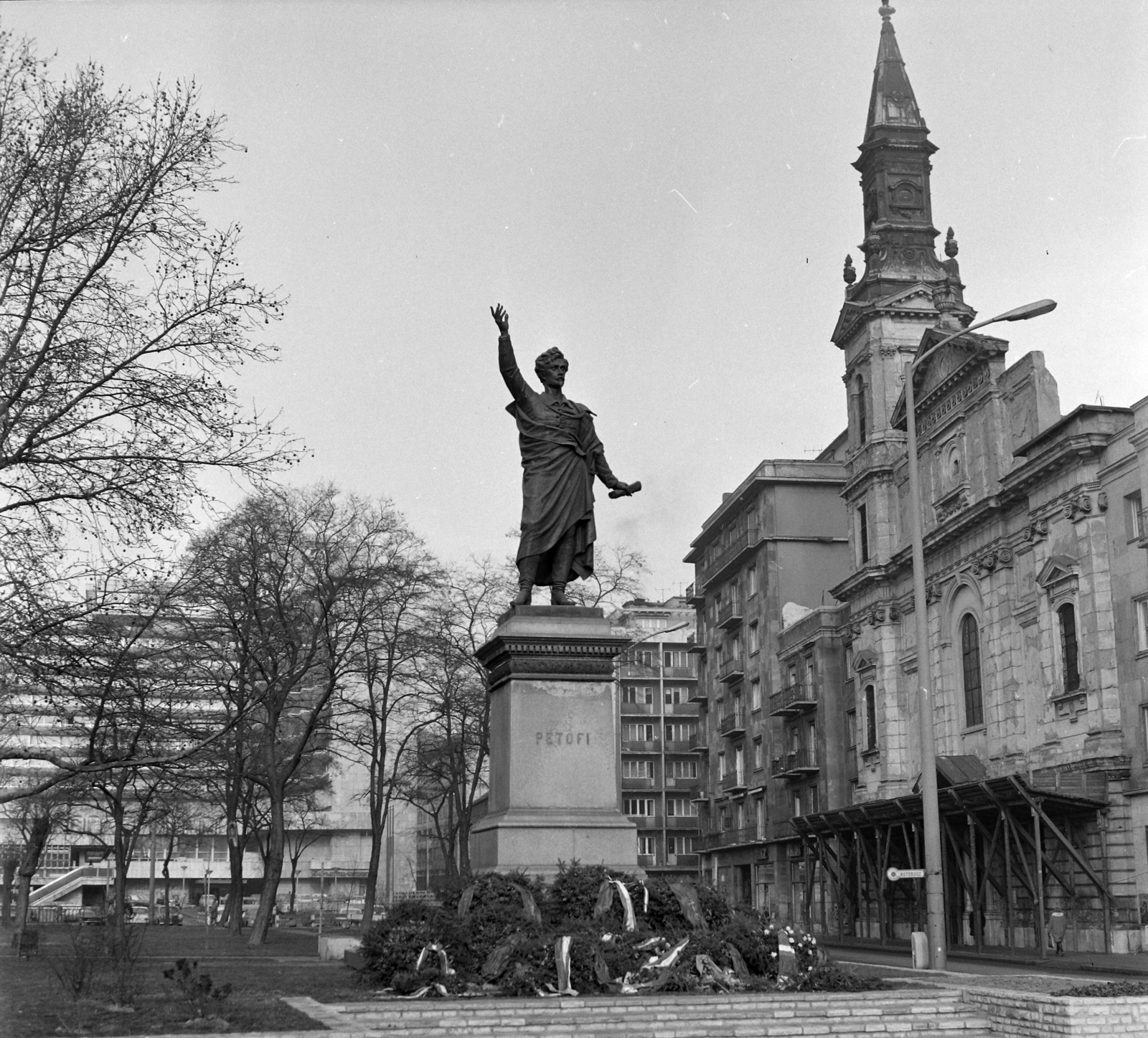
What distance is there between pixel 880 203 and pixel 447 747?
31.7 metres

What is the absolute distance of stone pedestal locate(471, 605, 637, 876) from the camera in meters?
15.8

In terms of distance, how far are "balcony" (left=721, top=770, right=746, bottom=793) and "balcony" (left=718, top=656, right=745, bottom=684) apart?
5.11m

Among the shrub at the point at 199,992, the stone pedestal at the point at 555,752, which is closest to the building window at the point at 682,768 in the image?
the stone pedestal at the point at 555,752

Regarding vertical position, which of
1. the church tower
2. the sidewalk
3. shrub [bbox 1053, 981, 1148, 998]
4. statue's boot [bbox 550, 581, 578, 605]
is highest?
the church tower

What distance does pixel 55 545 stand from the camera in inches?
743

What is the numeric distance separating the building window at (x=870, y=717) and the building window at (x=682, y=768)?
5198 centimetres

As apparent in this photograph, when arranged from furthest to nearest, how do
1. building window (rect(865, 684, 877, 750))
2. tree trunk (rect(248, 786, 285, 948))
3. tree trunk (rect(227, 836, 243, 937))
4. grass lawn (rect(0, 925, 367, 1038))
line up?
building window (rect(865, 684, 877, 750))
tree trunk (rect(227, 836, 243, 937))
tree trunk (rect(248, 786, 285, 948))
grass lawn (rect(0, 925, 367, 1038))

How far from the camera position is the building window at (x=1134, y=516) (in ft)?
126

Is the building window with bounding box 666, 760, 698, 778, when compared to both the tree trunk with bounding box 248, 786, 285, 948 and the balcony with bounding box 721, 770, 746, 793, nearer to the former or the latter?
the balcony with bounding box 721, 770, 746, 793

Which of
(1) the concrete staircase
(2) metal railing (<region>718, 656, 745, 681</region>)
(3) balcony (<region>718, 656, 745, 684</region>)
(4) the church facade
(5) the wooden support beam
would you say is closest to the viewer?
(1) the concrete staircase

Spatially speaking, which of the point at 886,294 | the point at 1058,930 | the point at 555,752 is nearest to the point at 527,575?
the point at 555,752

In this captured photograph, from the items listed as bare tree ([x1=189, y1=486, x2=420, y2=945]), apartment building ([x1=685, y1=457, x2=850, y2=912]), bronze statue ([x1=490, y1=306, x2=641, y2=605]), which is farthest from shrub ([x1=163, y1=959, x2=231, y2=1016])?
apartment building ([x1=685, y1=457, x2=850, y2=912])

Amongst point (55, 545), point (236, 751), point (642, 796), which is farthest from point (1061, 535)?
point (642, 796)

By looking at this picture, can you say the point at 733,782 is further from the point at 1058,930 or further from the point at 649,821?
the point at 1058,930
